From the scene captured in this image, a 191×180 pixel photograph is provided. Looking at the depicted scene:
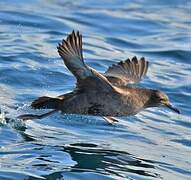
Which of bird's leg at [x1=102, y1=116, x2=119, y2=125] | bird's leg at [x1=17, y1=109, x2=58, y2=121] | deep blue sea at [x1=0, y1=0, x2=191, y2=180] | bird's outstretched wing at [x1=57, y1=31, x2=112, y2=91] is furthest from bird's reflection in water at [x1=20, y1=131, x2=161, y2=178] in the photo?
bird's outstretched wing at [x1=57, y1=31, x2=112, y2=91]

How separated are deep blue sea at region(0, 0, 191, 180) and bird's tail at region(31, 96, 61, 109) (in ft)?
1.29

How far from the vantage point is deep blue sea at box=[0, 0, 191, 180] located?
905 cm

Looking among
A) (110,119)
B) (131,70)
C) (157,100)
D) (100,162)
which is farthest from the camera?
(131,70)

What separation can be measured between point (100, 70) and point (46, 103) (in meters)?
3.84

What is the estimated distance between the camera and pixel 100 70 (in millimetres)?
13523

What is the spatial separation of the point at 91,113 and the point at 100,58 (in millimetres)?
4642

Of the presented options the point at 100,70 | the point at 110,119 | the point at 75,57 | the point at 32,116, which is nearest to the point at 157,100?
the point at 110,119

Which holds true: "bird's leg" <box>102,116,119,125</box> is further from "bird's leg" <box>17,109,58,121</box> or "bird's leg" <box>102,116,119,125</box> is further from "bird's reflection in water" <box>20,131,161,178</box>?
"bird's leg" <box>17,109,58,121</box>

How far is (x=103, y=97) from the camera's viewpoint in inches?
379

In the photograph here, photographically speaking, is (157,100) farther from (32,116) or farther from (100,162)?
(32,116)

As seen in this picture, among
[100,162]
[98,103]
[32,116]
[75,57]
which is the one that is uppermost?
[75,57]

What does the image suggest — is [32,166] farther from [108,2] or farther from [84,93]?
[108,2]

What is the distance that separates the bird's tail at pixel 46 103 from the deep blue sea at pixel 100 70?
39 centimetres

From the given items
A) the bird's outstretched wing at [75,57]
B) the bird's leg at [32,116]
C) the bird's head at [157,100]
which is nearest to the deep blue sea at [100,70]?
the bird's leg at [32,116]
